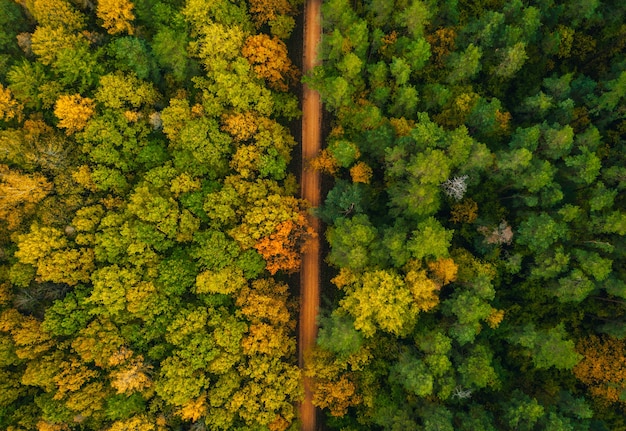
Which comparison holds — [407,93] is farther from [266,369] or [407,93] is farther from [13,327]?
[13,327]

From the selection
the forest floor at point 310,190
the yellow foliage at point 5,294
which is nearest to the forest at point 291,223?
the yellow foliage at point 5,294

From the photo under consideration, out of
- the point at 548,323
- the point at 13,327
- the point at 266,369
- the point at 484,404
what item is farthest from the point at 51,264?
the point at 548,323

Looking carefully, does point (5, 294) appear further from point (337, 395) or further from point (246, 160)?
point (337, 395)

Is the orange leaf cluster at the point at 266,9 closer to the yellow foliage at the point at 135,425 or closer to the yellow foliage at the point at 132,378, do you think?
the yellow foliage at the point at 132,378

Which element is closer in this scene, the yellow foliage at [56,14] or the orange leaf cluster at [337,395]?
the yellow foliage at [56,14]

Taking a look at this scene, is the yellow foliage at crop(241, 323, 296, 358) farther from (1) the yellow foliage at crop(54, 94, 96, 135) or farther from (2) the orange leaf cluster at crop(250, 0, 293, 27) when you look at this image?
(2) the orange leaf cluster at crop(250, 0, 293, 27)

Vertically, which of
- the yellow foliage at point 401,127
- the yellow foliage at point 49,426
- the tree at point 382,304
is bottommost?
the yellow foliage at point 49,426

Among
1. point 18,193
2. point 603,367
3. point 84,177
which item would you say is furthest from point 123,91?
point 603,367
